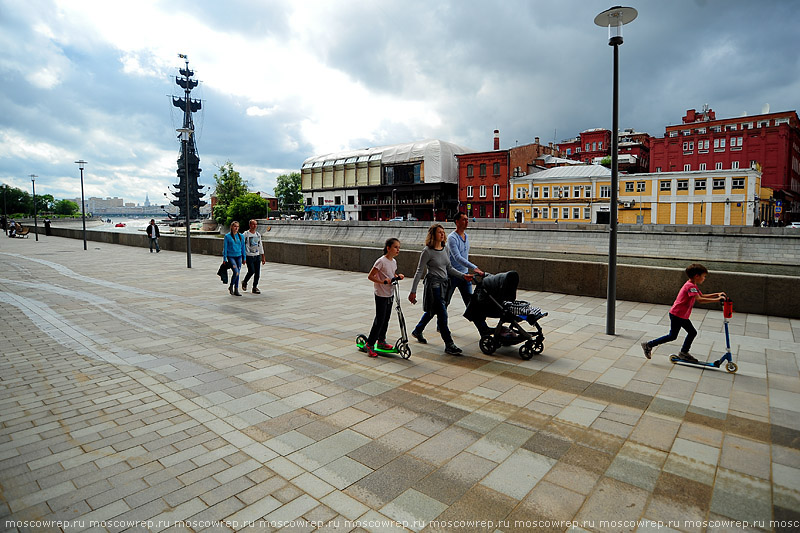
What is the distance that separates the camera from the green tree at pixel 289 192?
123 m

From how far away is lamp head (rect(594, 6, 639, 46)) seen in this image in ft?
25.7

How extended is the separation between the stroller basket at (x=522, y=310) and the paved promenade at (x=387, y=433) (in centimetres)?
69

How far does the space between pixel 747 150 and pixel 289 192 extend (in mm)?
94402

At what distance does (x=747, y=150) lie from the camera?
Result: 70125 mm

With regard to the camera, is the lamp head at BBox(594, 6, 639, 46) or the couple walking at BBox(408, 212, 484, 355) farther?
the lamp head at BBox(594, 6, 639, 46)

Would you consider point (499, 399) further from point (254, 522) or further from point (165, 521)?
point (165, 521)

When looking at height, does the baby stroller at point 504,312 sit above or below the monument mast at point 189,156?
below

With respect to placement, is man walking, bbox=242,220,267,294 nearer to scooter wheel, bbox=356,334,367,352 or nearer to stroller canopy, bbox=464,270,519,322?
scooter wheel, bbox=356,334,367,352

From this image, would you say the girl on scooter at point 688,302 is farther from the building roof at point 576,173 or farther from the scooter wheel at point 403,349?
the building roof at point 576,173

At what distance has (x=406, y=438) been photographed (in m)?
4.45

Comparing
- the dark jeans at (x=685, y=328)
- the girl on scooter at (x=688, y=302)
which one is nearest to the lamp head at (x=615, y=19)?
the girl on scooter at (x=688, y=302)

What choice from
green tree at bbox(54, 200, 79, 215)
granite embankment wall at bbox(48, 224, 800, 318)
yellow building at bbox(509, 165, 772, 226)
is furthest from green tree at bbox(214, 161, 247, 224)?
green tree at bbox(54, 200, 79, 215)

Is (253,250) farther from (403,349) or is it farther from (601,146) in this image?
(601,146)

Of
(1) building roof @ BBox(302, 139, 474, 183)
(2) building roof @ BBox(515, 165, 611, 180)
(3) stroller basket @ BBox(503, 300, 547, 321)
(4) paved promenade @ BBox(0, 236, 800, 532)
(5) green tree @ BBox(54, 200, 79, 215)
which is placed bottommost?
(4) paved promenade @ BBox(0, 236, 800, 532)
